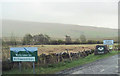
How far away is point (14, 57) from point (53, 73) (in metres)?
2.73

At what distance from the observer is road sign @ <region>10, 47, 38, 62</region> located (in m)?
10.2

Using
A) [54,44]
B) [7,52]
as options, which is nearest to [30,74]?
[7,52]

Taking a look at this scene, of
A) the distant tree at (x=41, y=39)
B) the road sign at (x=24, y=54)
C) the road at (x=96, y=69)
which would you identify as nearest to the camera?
the road sign at (x=24, y=54)

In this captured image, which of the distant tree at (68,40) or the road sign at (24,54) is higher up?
the distant tree at (68,40)

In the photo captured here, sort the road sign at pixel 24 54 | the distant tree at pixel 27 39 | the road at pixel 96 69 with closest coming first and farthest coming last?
the road sign at pixel 24 54, the road at pixel 96 69, the distant tree at pixel 27 39

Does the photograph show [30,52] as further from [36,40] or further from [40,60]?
[36,40]

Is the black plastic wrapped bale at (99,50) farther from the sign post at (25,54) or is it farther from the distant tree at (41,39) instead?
the sign post at (25,54)

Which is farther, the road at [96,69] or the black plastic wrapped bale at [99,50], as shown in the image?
the black plastic wrapped bale at [99,50]

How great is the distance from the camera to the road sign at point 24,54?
1019 centimetres

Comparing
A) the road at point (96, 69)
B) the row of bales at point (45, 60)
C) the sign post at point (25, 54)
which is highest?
the sign post at point (25, 54)

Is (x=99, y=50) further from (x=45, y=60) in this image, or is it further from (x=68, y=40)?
(x=45, y=60)

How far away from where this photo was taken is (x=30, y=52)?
402 inches

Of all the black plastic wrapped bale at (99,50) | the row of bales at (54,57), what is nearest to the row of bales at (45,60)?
the row of bales at (54,57)

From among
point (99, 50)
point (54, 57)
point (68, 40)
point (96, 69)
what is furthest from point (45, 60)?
point (99, 50)
